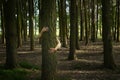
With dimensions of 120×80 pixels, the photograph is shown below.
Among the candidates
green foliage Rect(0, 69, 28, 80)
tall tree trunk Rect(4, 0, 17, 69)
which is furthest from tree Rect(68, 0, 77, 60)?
green foliage Rect(0, 69, 28, 80)

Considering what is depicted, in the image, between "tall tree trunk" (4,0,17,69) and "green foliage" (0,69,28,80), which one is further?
"tall tree trunk" (4,0,17,69)

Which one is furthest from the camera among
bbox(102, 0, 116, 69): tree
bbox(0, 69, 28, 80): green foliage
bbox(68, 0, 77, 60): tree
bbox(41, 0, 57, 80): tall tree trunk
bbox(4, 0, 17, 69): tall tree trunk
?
bbox(68, 0, 77, 60): tree

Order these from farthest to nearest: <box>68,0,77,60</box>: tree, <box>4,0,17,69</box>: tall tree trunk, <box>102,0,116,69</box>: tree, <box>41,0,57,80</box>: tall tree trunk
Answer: <box>68,0,77,60</box>: tree, <box>102,0,116,69</box>: tree, <box>4,0,17,69</box>: tall tree trunk, <box>41,0,57,80</box>: tall tree trunk

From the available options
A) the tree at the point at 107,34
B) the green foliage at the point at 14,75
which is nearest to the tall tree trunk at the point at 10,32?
the green foliage at the point at 14,75

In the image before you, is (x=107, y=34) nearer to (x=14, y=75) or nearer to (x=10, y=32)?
(x=10, y=32)

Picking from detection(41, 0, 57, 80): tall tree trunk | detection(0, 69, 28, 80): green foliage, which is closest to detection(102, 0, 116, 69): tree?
detection(0, 69, 28, 80): green foliage

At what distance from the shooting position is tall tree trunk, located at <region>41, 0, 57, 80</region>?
8.52m

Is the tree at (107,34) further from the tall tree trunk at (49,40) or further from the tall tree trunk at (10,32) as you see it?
the tall tree trunk at (49,40)

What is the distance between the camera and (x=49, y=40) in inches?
336

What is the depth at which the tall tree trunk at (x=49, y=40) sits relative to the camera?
Answer: 8.52m

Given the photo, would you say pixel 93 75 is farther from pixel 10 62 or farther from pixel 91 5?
pixel 91 5

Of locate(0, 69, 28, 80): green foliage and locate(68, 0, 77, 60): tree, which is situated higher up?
locate(68, 0, 77, 60): tree

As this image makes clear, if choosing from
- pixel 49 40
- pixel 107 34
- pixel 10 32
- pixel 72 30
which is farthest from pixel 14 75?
pixel 72 30

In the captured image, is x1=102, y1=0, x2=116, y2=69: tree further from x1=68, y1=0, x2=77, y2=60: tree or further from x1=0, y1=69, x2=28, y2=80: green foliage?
x1=0, y1=69, x2=28, y2=80: green foliage
